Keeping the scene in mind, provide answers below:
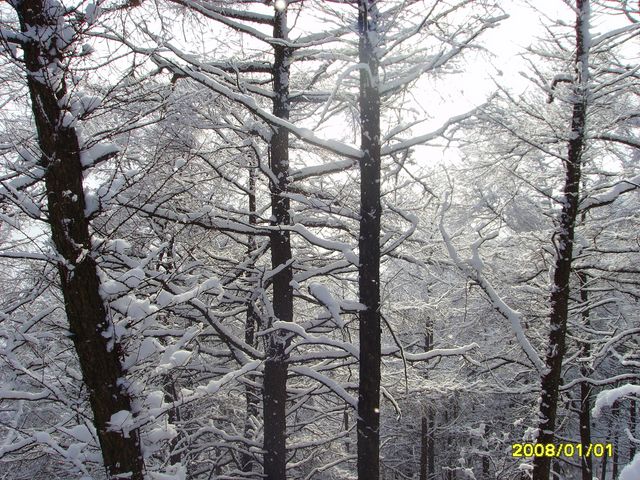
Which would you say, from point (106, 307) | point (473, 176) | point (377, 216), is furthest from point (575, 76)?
point (106, 307)

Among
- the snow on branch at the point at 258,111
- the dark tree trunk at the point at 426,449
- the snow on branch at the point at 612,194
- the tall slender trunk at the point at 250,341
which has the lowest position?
the dark tree trunk at the point at 426,449

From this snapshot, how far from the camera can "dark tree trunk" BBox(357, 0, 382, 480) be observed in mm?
4109

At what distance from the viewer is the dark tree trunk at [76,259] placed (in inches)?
128

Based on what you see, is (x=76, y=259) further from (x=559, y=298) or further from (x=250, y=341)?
(x=250, y=341)

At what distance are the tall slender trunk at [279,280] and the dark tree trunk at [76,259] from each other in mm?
2129

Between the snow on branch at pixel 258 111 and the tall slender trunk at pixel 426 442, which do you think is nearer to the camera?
the snow on branch at pixel 258 111

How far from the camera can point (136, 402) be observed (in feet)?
11.5

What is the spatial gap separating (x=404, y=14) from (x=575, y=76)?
8.64ft

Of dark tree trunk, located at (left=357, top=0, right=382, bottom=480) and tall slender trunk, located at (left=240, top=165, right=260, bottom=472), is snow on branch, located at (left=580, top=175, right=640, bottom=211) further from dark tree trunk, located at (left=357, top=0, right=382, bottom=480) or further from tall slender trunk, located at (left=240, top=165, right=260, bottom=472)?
tall slender trunk, located at (left=240, top=165, right=260, bottom=472)

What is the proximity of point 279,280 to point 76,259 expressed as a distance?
2.72 metres

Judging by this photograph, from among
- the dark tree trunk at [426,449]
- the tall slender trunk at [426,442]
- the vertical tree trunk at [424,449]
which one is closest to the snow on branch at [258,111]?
the tall slender trunk at [426,442]

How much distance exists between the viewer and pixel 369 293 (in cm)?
418

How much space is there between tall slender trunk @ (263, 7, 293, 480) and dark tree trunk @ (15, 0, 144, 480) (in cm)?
213

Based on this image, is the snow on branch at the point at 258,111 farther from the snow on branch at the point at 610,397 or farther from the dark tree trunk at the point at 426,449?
the dark tree trunk at the point at 426,449
